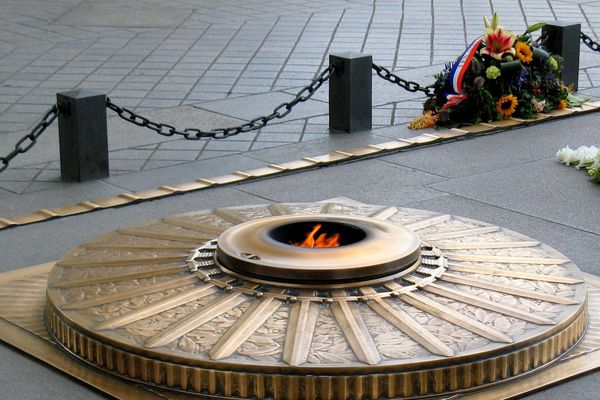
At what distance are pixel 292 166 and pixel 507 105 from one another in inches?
61.4

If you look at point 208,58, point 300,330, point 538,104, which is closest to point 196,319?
point 300,330

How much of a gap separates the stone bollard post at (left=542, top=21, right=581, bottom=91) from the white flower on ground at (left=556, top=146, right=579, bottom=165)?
192 centimetres

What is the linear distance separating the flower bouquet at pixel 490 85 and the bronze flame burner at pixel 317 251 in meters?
2.66

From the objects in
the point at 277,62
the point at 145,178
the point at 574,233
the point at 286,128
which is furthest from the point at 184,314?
the point at 277,62

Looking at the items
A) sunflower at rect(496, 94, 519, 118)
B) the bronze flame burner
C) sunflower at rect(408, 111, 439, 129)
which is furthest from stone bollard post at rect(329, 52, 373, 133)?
the bronze flame burner

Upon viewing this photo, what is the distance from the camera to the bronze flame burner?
2.97 m

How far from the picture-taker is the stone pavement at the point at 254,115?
→ 425 centimetres

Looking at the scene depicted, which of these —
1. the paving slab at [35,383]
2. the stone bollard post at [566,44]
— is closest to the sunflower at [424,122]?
the stone bollard post at [566,44]

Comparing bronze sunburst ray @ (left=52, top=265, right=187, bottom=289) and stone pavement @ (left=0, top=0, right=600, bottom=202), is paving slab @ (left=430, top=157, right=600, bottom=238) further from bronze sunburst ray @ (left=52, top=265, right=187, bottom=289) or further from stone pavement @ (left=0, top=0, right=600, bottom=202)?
bronze sunburst ray @ (left=52, top=265, right=187, bottom=289)

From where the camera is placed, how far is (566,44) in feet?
22.4

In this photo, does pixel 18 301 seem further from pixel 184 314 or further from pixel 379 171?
pixel 379 171

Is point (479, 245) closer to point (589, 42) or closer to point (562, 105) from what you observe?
point (562, 105)

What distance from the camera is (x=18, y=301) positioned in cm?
334

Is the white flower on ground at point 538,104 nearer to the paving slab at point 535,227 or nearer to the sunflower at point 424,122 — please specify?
the sunflower at point 424,122
